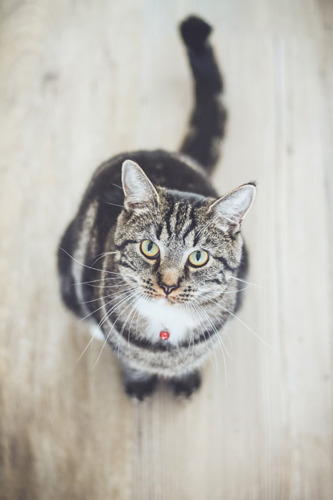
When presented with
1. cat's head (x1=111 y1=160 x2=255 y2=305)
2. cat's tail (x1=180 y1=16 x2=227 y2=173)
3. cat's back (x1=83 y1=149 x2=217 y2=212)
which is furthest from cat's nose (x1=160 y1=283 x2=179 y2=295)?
cat's tail (x1=180 y1=16 x2=227 y2=173)

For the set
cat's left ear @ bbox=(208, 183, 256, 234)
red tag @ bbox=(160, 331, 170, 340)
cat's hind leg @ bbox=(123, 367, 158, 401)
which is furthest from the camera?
cat's hind leg @ bbox=(123, 367, 158, 401)

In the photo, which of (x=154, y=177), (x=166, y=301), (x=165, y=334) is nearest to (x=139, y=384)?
(x=165, y=334)

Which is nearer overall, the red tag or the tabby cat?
the tabby cat

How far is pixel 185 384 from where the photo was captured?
108cm

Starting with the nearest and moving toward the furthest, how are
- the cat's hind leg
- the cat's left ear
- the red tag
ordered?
the cat's left ear, the red tag, the cat's hind leg

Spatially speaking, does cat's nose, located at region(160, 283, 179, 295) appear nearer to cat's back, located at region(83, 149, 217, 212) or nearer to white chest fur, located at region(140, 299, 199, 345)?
white chest fur, located at region(140, 299, 199, 345)

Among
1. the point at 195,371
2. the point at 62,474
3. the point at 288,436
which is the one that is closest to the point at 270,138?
the point at 195,371

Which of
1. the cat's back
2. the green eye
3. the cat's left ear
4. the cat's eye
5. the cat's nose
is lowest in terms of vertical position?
the cat's nose

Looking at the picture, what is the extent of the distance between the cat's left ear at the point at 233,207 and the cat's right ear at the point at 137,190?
12 centimetres

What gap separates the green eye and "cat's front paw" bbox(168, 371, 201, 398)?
0.42 metres

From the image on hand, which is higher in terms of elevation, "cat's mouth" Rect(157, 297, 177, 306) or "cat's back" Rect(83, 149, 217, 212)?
"cat's back" Rect(83, 149, 217, 212)

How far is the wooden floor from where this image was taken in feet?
3.55

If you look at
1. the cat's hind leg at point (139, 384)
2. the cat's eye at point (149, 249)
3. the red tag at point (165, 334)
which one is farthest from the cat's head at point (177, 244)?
the cat's hind leg at point (139, 384)

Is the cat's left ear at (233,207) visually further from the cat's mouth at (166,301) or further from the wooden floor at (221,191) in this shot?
the wooden floor at (221,191)
